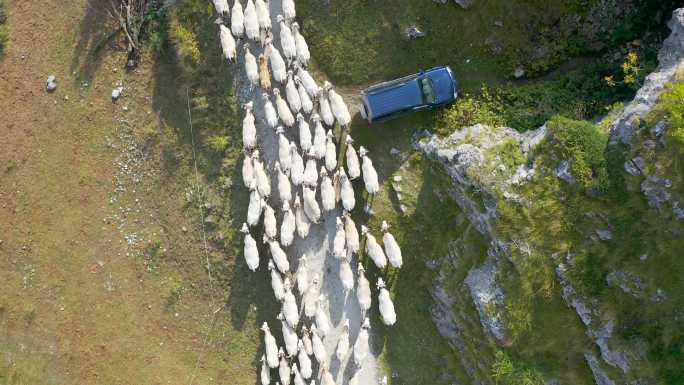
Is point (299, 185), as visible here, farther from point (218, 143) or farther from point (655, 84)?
point (655, 84)

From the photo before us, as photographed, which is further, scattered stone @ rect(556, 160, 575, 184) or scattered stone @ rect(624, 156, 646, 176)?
scattered stone @ rect(556, 160, 575, 184)

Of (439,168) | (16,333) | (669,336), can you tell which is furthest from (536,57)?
(16,333)

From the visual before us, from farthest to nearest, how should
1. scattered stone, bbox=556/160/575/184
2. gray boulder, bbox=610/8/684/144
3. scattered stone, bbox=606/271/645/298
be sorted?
scattered stone, bbox=556/160/575/184 < scattered stone, bbox=606/271/645/298 < gray boulder, bbox=610/8/684/144

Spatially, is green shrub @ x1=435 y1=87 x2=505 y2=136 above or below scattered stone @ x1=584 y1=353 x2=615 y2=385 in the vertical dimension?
above

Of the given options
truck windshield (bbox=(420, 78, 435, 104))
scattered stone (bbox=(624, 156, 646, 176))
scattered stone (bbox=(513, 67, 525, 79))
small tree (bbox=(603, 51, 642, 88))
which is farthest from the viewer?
scattered stone (bbox=(513, 67, 525, 79))

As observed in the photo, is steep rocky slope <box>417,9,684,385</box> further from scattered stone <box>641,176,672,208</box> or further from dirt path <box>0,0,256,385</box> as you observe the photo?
dirt path <box>0,0,256,385</box>

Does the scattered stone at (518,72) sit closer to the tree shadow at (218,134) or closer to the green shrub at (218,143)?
the tree shadow at (218,134)

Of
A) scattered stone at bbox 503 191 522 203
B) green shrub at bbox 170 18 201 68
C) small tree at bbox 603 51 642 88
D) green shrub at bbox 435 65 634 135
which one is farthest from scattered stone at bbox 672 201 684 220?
green shrub at bbox 170 18 201 68
